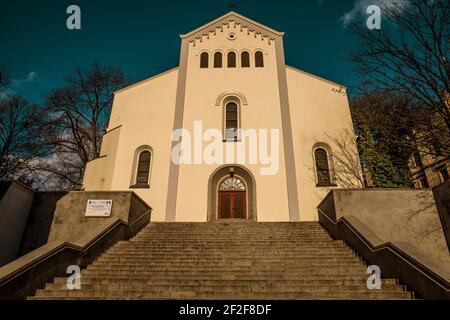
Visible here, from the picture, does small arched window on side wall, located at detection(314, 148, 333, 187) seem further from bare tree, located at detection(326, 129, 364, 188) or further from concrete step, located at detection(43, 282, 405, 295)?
concrete step, located at detection(43, 282, 405, 295)

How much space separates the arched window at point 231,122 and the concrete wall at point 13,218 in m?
9.01

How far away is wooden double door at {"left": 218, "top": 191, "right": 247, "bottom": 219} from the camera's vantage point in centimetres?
1329

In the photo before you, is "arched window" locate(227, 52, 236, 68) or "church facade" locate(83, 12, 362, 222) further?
"arched window" locate(227, 52, 236, 68)

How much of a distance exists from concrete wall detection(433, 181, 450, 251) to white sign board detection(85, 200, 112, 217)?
10610 mm

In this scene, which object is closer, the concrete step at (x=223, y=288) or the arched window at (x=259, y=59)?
the concrete step at (x=223, y=288)

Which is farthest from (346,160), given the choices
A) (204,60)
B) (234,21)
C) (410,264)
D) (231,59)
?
(234,21)

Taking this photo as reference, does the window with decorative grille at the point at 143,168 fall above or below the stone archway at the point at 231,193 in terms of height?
above

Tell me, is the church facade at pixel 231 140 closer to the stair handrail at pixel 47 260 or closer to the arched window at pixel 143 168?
the arched window at pixel 143 168

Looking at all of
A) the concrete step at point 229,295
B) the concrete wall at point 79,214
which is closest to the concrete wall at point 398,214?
the concrete step at point 229,295

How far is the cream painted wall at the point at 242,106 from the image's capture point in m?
12.9

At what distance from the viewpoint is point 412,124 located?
943 centimetres

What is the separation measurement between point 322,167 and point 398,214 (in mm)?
5665

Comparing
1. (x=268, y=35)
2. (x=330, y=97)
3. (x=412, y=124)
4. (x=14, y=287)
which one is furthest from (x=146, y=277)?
(x=268, y=35)

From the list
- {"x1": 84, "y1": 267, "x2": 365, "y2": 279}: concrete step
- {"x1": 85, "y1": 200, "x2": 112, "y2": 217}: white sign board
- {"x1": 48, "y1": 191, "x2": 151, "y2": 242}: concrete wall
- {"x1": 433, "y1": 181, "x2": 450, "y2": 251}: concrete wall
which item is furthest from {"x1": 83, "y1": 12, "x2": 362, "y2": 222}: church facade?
{"x1": 84, "y1": 267, "x2": 365, "y2": 279}: concrete step
